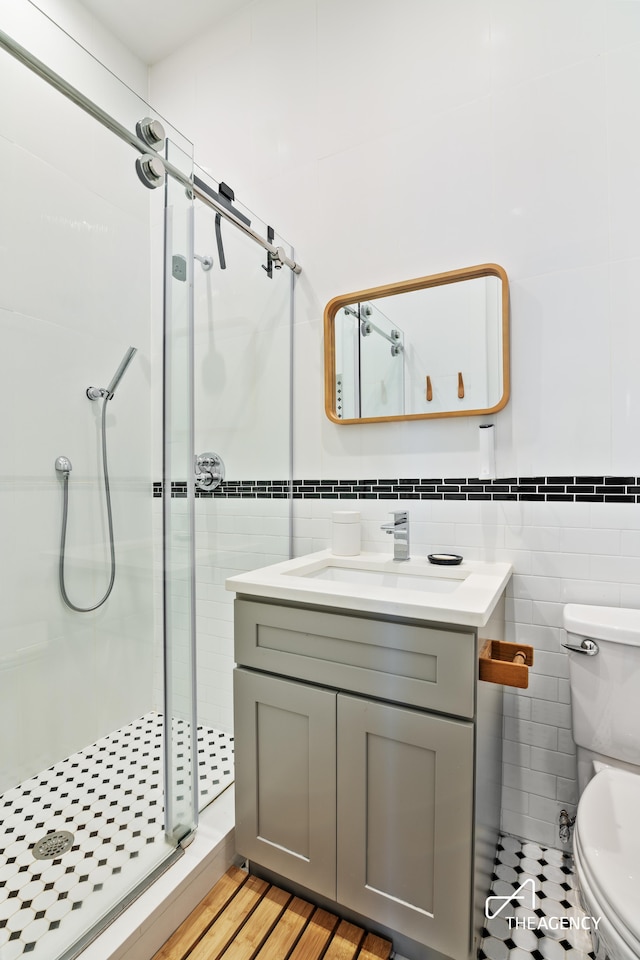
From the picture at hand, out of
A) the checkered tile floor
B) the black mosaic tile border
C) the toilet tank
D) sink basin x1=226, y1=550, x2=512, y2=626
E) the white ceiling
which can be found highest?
the white ceiling

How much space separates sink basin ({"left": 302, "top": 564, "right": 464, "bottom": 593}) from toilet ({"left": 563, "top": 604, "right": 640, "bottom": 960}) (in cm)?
33

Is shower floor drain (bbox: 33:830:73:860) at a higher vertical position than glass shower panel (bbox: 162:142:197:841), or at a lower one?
lower

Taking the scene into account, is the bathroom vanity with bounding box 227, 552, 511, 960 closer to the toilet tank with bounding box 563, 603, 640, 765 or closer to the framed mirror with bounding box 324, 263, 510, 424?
the toilet tank with bounding box 563, 603, 640, 765

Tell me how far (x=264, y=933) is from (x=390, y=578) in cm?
92

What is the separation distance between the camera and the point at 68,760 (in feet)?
4.89

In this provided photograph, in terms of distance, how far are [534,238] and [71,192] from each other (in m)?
1.40

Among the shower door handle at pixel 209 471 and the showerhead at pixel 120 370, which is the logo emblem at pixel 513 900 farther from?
the showerhead at pixel 120 370

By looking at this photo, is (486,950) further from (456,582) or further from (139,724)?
(139,724)

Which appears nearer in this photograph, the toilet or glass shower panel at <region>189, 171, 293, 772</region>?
the toilet

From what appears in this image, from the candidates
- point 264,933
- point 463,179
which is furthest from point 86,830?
point 463,179

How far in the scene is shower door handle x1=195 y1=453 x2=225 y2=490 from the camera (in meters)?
1.50

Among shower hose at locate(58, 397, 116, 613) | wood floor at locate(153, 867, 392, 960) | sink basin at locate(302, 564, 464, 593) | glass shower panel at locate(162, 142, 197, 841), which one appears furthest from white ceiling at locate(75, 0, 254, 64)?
wood floor at locate(153, 867, 392, 960)

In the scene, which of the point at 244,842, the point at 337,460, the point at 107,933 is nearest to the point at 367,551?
the point at 337,460

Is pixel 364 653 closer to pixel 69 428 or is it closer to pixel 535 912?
pixel 535 912
